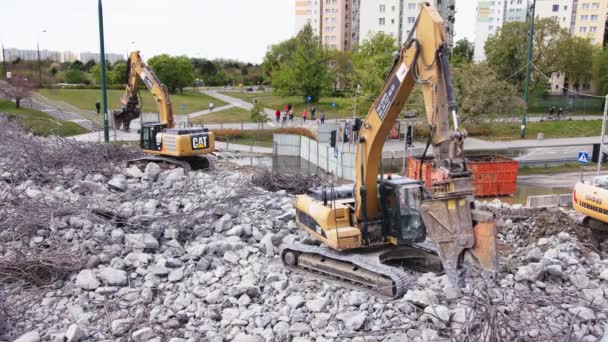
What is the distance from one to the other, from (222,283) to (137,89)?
14771 millimetres

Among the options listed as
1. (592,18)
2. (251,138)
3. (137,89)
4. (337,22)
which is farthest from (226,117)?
(337,22)

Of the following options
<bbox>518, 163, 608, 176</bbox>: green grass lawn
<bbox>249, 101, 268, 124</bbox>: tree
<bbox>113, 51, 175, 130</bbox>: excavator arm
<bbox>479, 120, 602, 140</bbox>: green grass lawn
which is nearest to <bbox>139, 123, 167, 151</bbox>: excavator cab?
<bbox>113, 51, 175, 130</bbox>: excavator arm

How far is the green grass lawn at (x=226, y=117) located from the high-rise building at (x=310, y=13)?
52.4m

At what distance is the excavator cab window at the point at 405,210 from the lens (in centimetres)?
970

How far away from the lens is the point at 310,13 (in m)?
103

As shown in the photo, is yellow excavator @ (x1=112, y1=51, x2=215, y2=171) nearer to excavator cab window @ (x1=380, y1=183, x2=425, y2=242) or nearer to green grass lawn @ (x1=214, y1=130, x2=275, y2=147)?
excavator cab window @ (x1=380, y1=183, x2=425, y2=242)

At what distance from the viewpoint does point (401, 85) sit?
8.90 meters

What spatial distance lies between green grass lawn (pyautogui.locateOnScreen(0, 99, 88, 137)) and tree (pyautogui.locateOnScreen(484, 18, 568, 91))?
37598mm

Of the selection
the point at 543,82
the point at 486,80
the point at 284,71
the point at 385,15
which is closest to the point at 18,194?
the point at 486,80

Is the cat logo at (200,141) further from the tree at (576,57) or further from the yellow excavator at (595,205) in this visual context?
the tree at (576,57)

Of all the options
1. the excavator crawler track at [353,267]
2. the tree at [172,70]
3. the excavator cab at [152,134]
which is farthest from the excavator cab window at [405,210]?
→ the tree at [172,70]

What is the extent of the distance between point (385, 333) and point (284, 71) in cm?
5075

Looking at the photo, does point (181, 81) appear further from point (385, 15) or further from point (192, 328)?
point (192, 328)

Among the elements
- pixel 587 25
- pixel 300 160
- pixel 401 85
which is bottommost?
pixel 300 160
